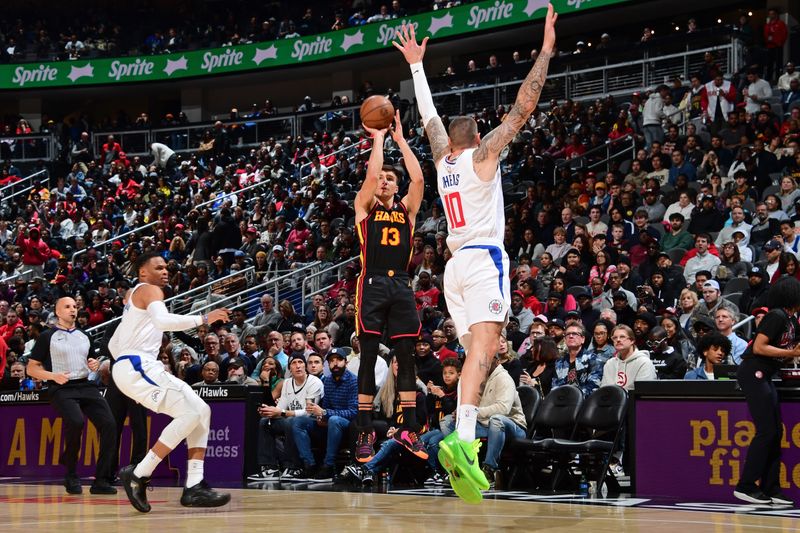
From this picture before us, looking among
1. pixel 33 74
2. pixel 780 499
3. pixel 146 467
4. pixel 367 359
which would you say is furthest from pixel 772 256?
pixel 33 74

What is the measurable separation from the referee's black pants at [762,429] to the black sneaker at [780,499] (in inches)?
0.9

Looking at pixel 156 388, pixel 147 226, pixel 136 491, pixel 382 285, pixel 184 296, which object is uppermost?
pixel 147 226

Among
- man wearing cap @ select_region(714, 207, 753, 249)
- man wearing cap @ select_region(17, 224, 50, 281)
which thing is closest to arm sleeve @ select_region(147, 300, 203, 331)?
man wearing cap @ select_region(714, 207, 753, 249)

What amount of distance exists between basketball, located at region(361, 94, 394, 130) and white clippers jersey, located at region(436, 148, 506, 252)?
1236mm

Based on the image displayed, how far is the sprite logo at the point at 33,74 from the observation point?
35406 mm

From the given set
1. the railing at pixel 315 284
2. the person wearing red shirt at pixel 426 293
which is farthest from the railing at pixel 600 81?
the person wearing red shirt at pixel 426 293

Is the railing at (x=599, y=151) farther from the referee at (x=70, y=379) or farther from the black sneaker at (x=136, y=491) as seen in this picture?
the black sneaker at (x=136, y=491)

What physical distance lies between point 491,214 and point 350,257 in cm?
1201

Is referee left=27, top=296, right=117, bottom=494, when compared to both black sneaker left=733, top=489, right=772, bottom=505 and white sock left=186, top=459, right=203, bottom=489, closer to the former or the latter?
white sock left=186, top=459, right=203, bottom=489

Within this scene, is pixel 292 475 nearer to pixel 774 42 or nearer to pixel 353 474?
pixel 353 474

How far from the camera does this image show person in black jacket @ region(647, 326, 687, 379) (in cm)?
1127

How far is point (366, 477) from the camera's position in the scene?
11320 mm

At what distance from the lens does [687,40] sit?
2003cm

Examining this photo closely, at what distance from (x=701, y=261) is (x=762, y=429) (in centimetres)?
604
